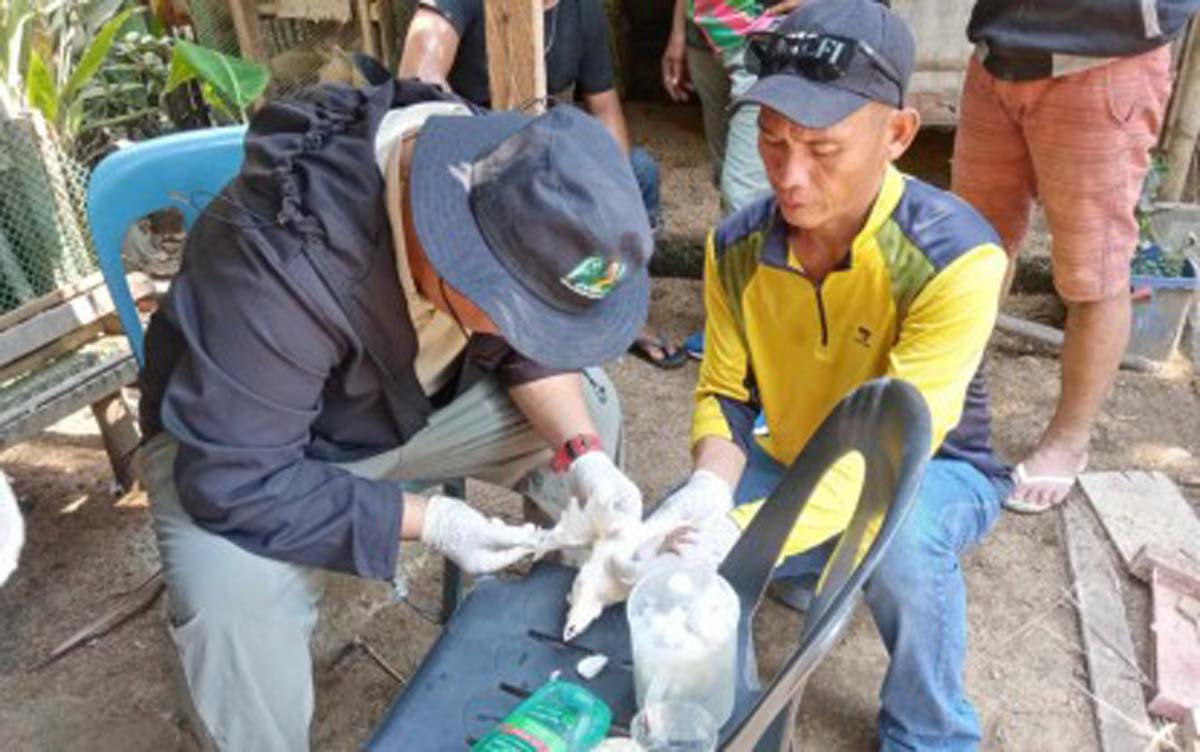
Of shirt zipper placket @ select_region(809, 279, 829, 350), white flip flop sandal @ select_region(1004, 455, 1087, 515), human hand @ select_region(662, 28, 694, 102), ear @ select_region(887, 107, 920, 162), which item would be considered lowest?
white flip flop sandal @ select_region(1004, 455, 1087, 515)

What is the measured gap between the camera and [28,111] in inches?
117

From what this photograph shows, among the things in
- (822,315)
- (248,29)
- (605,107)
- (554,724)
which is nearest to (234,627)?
(554,724)

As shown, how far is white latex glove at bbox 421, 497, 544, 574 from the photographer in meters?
1.81

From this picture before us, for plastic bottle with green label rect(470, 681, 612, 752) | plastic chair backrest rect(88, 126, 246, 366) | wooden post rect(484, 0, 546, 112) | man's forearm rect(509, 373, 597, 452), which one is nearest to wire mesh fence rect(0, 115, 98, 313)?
plastic chair backrest rect(88, 126, 246, 366)

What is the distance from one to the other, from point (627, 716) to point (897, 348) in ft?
2.85

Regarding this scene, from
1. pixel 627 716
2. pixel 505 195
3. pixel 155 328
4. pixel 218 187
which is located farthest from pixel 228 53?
pixel 627 716

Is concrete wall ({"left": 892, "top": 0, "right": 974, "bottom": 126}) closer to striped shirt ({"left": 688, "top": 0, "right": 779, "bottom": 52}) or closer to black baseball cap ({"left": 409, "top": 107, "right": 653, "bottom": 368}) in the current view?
striped shirt ({"left": 688, "top": 0, "right": 779, "bottom": 52})

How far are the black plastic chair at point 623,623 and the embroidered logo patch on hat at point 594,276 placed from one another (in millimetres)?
379

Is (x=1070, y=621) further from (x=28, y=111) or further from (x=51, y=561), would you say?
(x=28, y=111)

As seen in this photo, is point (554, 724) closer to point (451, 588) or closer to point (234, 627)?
point (234, 627)

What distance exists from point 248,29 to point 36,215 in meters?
1.68

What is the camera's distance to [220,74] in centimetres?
357

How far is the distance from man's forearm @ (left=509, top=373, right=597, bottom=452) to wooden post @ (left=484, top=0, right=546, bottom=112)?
0.67 metres

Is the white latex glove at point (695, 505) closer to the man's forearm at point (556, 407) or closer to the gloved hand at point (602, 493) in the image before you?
the gloved hand at point (602, 493)
